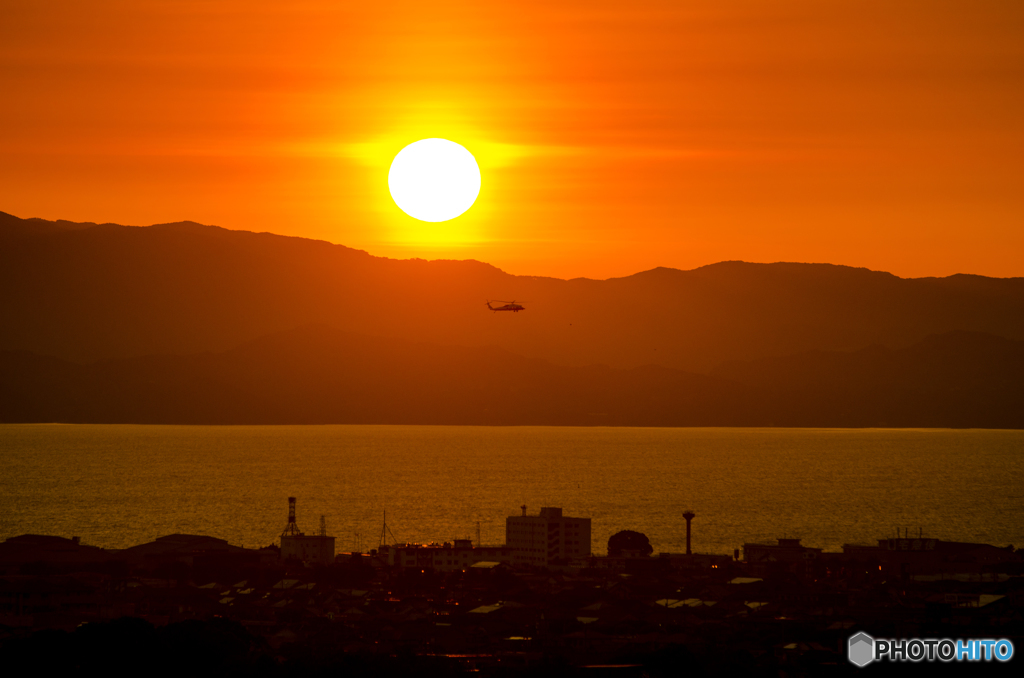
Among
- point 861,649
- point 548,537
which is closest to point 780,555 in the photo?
point 548,537

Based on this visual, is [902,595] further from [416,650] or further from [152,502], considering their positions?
[152,502]

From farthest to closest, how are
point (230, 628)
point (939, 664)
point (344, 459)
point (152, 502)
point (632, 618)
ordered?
point (344, 459), point (152, 502), point (632, 618), point (230, 628), point (939, 664)

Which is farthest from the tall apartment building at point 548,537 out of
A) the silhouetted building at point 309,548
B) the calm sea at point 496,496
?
the silhouetted building at point 309,548

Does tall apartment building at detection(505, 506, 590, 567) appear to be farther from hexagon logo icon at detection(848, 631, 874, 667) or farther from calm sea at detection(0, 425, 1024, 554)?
hexagon logo icon at detection(848, 631, 874, 667)

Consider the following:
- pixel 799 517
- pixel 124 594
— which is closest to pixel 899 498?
pixel 799 517

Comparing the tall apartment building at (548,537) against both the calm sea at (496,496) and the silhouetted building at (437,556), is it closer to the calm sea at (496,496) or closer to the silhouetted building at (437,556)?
the silhouetted building at (437,556)

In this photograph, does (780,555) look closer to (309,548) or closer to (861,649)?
(309,548)
